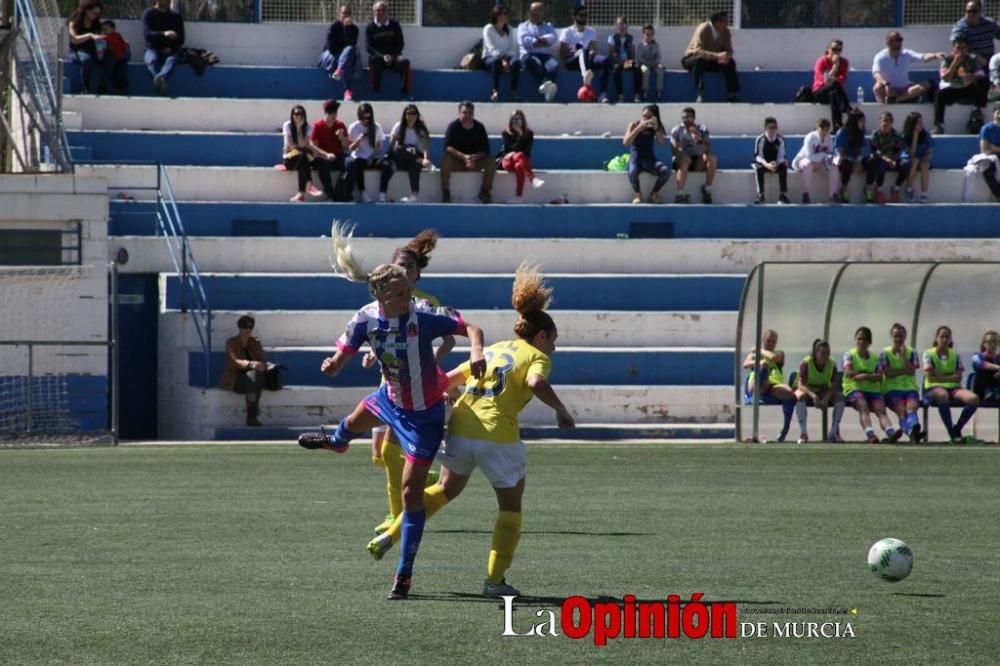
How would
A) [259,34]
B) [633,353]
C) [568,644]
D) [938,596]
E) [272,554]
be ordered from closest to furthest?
[568,644], [938,596], [272,554], [633,353], [259,34]

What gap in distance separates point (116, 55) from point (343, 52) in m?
3.68

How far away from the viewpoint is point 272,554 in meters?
9.59

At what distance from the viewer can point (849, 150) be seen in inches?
988

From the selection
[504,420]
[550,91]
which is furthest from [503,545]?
[550,91]

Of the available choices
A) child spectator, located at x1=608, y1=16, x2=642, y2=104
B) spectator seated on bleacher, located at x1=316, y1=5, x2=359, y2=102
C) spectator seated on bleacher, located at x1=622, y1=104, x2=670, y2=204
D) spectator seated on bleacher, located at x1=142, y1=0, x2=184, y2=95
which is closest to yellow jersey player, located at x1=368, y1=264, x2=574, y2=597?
spectator seated on bleacher, located at x1=622, y1=104, x2=670, y2=204

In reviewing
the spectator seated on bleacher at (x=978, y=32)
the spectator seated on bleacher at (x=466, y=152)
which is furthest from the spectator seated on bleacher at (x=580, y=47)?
the spectator seated on bleacher at (x=978, y=32)

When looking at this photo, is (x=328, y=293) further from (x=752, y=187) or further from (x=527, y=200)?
(x=752, y=187)

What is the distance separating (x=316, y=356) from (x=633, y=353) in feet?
14.3

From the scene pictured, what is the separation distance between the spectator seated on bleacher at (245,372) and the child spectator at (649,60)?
9571 mm

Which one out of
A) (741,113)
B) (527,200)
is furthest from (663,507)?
(741,113)

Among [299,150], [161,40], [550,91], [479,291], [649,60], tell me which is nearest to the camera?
[479,291]

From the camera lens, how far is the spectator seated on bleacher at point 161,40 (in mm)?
25797

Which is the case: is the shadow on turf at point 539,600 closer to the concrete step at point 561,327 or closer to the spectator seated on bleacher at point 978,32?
the concrete step at point 561,327

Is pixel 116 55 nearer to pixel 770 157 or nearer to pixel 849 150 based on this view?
pixel 770 157
